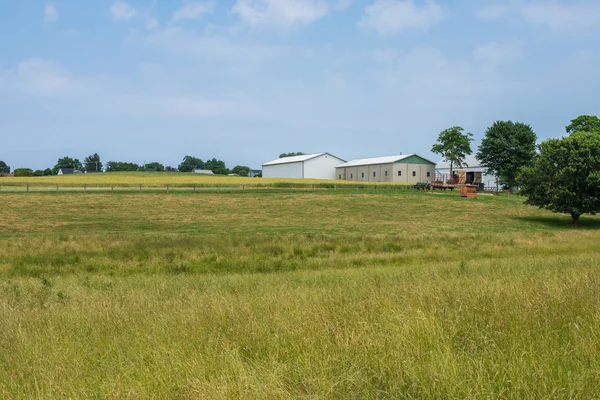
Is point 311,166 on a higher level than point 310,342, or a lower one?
higher

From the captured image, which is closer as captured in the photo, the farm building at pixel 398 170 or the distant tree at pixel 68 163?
the farm building at pixel 398 170

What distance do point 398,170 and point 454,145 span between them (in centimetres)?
1280

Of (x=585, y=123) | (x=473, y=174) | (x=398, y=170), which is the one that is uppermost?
(x=585, y=123)

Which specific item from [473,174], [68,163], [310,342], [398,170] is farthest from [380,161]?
[68,163]

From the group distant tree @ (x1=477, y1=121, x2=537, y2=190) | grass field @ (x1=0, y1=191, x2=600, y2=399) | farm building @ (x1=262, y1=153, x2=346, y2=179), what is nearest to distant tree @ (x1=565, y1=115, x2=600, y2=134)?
distant tree @ (x1=477, y1=121, x2=537, y2=190)

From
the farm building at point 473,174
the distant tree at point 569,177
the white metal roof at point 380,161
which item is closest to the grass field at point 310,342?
the distant tree at point 569,177

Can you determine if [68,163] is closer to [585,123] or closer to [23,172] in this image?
[23,172]

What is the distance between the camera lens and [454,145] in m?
95.8

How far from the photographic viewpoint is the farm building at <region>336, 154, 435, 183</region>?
98438 mm

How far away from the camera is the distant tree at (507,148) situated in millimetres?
78062

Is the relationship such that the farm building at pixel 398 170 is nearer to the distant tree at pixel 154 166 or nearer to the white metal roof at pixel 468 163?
the white metal roof at pixel 468 163

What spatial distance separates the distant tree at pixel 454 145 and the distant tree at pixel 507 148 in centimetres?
1402

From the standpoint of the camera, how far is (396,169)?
98.2 meters

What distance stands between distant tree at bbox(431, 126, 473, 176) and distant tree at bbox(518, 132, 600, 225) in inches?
2140
